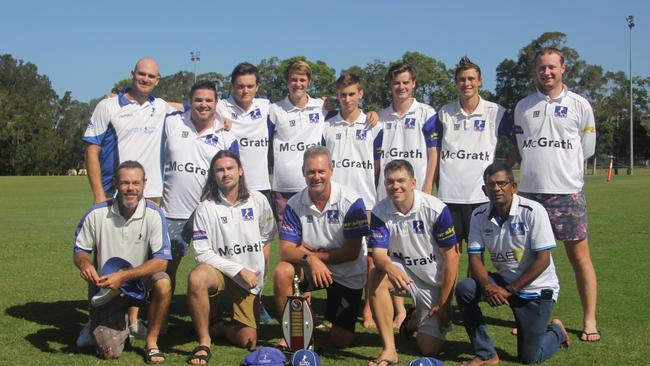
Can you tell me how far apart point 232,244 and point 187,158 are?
1087mm

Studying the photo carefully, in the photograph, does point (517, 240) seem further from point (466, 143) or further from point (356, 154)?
point (356, 154)

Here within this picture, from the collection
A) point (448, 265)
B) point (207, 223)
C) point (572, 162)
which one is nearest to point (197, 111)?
point (207, 223)

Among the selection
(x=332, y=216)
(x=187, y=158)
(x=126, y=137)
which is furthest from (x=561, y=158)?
(x=126, y=137)

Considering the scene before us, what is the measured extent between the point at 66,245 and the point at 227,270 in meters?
8.07

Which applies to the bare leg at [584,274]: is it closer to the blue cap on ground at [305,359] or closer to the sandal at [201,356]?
the blue cap on ground at [305,359]

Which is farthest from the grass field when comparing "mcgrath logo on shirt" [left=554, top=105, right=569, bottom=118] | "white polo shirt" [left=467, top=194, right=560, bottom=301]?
"mcgrath logo on shirt" [left=554, top=105, right=569, bottom=118]

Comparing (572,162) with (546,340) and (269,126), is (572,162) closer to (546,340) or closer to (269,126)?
(546,340)

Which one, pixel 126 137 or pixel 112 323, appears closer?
pixel 112 323

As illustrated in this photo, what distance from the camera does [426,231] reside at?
5.70 metres

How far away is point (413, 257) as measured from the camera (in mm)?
5785

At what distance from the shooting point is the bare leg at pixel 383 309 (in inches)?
212

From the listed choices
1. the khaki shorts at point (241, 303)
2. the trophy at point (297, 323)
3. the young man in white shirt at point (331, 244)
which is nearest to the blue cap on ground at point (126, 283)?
the khaki shorts at point (241, 303)

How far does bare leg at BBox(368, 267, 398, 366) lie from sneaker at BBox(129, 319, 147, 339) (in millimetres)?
2336

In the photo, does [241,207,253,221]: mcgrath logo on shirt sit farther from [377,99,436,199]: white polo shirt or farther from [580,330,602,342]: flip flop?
[580,330,602,342]: flip flop
